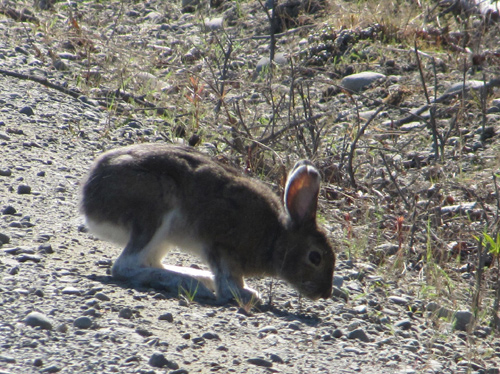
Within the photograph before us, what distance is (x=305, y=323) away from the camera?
502cm

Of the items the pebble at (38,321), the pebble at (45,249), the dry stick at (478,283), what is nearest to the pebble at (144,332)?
Answer: the pebble at (38,321)

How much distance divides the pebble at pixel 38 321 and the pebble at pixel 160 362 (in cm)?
61

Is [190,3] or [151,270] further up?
[190,3]

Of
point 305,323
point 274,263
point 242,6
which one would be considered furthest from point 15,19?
point 305,323

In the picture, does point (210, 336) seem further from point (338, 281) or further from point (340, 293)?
point (338, 281)

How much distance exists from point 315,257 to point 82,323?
209cm

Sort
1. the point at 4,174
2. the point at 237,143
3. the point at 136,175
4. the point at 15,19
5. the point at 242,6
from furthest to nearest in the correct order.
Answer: the point at 242,6
the point at 15,19
the point at 237,143
the point at 4,174
the point at 136,175

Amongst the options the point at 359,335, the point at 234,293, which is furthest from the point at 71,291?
the point at 359,335

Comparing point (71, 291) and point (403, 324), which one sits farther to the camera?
point (403, 324)

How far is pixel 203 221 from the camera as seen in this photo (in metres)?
5.66

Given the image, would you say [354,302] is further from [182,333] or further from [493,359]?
[182,333]

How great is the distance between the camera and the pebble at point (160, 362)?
3864mm

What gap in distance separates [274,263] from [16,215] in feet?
6.46

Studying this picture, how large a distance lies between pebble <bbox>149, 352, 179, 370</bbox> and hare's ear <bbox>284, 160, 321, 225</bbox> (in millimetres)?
2109
